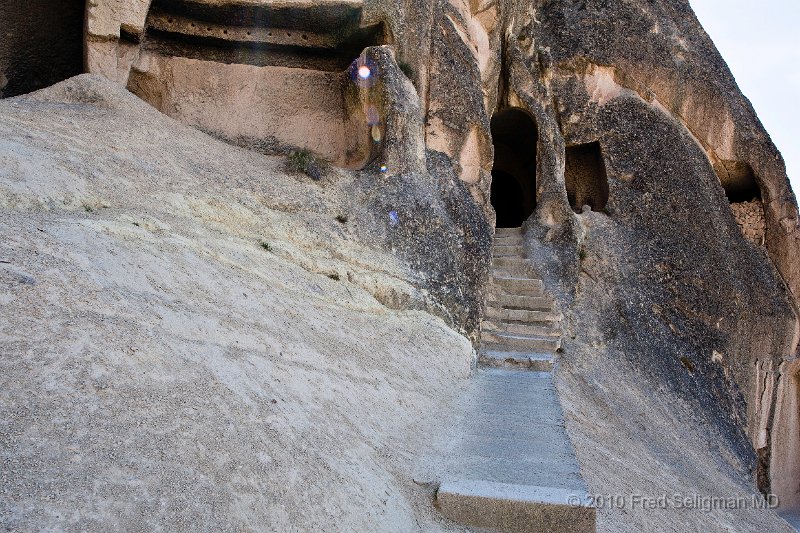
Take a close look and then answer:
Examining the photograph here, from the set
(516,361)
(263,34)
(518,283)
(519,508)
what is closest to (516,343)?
(516,361)

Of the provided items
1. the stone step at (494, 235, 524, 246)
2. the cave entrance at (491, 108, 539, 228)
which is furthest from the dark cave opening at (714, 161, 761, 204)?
the stone step at (494, 235, 524, 246)

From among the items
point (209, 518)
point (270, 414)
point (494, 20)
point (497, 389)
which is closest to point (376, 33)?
point (494, 20)

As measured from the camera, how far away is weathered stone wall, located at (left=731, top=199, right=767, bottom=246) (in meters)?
10.9

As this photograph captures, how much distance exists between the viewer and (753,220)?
11.0m

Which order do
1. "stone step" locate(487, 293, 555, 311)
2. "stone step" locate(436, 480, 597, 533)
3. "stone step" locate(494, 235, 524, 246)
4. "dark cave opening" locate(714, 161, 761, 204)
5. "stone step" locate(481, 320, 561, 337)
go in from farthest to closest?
"dark cave opening" locate(714, 161, 761, 204)
"stone step" locate(494, 235, 524, 246)
"stone step" locate(487, 293, 555, 311)
"stone step" locate(481, 320, 561, 337)
"stone step" locate(436, 480, 597, 533)

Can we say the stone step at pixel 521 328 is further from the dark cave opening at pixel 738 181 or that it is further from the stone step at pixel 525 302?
the dark cave opening at pixel 738 181

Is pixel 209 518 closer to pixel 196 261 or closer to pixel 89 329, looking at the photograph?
pixel 89 329

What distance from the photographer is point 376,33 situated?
21.5ft

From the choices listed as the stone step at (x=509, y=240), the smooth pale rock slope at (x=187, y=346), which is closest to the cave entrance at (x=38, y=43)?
the smooth pale rock slope at (x=187, y=346)

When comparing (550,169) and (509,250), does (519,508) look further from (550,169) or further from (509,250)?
(550,169)

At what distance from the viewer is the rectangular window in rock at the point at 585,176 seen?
397 inches

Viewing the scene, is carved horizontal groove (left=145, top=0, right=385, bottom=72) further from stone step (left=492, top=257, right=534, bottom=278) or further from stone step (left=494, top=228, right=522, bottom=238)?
stone step (left=494, top=228, right=522, bottom=238)

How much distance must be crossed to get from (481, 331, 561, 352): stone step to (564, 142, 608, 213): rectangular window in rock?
437 cm

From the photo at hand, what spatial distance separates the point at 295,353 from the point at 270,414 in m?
0.76
